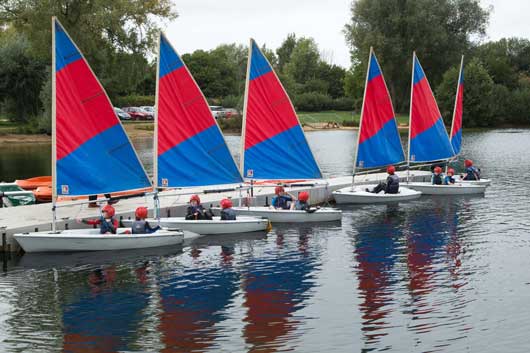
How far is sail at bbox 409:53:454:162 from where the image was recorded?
4778cm

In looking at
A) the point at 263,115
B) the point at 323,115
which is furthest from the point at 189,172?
the point at 323,115

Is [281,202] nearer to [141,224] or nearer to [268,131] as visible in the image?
[268,131]

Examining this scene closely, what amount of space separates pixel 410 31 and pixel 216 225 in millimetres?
79040

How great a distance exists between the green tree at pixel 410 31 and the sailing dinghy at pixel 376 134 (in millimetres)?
60601

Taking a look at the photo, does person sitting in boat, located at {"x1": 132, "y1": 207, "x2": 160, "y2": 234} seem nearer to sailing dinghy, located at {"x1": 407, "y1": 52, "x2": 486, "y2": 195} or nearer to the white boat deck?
the white boat deck

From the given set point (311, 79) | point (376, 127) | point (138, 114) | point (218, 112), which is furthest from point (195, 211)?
A: point (311, 79)

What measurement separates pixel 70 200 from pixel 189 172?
793cm

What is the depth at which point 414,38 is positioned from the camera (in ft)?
344

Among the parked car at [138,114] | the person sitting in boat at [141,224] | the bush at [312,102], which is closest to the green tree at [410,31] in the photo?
the bush at [312,102]

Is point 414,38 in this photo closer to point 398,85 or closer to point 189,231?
point 398,85

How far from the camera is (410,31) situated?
4114 inches

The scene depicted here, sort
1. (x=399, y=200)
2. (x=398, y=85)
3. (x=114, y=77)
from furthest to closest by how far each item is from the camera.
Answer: (x=398, y=85) → (x=114, y=77) → (x=399, y=200)

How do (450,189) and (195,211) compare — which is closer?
(195,211)

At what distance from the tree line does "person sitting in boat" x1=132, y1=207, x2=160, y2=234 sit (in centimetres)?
4759
